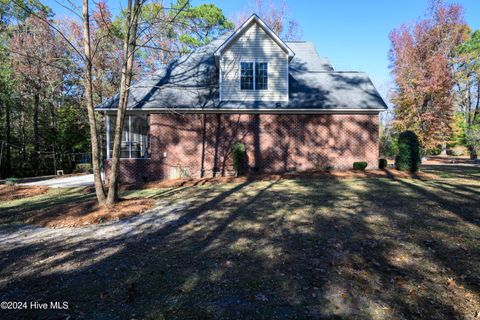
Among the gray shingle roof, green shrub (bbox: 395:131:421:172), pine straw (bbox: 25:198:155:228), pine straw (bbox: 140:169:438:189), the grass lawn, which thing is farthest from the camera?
the gray shingle roof

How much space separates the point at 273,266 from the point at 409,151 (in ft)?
37.6

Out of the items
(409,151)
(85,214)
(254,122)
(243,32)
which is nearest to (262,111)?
(254,122)

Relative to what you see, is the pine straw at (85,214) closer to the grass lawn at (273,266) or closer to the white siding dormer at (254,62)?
the grass lawn at (273,266)

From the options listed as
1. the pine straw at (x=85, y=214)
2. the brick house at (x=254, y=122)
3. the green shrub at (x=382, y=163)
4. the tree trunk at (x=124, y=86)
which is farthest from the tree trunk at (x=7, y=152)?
the green shrub at (x=382, y=163)

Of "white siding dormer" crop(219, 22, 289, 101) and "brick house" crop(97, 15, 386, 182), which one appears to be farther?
"white siding dormer" crop(219, 22, 289, 101)

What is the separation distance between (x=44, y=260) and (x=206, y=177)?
9.70m

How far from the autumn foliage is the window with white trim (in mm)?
21676

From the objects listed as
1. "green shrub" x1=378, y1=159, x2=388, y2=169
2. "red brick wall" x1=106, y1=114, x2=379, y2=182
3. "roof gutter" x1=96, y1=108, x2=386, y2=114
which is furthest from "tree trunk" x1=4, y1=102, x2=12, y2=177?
"green shrub" x1=378, y1=159, x2=388, y2=169

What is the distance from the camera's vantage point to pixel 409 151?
12922 mm

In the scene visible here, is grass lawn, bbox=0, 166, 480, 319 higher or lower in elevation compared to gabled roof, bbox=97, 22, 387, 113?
lower

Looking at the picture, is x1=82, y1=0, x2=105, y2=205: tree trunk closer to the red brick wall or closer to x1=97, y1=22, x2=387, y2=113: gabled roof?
x1=97, y1=22, x2=387, y2=113: gabled roof

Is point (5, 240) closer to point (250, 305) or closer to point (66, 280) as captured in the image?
point (66, 280)

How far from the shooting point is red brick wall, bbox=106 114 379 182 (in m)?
14.4

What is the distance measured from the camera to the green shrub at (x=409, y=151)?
12828 mm
